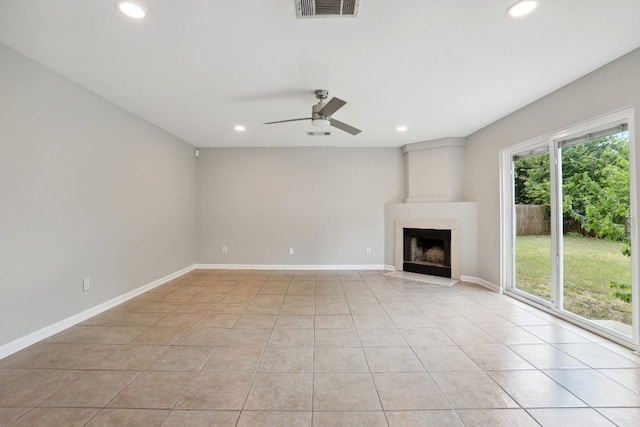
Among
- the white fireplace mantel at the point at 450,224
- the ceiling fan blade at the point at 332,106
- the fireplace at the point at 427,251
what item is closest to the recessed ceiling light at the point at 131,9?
the ceiling fan blade at the point at 332,106

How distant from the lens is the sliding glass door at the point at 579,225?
7.88ft

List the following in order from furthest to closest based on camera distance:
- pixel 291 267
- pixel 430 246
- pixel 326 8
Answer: pixel 291 267
pixel 430 246
pixel 326 8

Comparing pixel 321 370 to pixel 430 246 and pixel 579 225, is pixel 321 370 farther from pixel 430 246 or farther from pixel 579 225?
pixel 430 246

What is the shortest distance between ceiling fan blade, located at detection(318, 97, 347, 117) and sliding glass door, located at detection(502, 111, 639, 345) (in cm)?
244

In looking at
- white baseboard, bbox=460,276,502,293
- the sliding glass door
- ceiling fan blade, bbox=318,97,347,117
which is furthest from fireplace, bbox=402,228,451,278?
ceiling fan blade, bbox=318,97,347,117

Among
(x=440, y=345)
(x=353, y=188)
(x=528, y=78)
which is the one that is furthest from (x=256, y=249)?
(x=528, y=78)

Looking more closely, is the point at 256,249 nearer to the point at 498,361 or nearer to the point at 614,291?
the point at 498,361

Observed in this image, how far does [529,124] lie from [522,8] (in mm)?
2004

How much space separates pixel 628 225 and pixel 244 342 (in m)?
3.50

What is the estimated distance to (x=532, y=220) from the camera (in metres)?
3.46

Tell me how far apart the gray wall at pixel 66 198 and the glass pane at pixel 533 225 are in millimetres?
5236

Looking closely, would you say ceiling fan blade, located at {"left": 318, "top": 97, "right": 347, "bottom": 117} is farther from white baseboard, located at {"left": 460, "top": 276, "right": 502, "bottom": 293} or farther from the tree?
white baseboard, located at {"left": 460, "top": 276, "right": 502, "bottom": 293}

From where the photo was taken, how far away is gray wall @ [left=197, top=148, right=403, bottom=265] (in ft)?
17.8

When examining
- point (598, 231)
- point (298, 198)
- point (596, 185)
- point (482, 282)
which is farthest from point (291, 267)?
point (596, 185)
